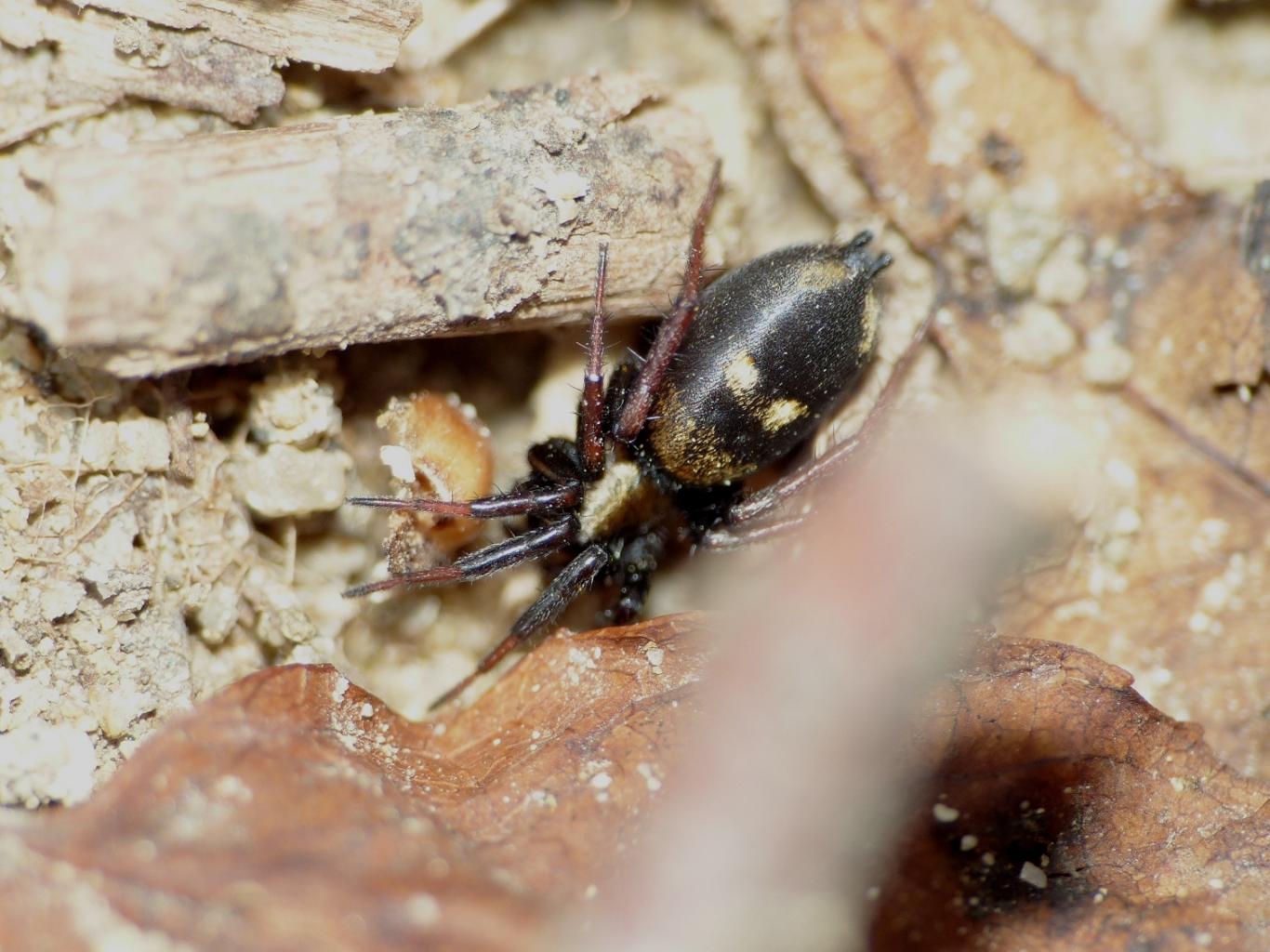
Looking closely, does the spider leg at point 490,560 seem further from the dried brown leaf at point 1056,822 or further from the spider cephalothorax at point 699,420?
the dried brown leaf at point 1056,822

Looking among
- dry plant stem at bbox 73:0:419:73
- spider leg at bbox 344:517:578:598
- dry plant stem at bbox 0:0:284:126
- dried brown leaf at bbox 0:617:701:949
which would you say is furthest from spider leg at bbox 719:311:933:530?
dry plant stem at bbox 0:0:284:126

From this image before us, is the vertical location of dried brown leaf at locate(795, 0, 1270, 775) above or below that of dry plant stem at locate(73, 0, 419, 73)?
below

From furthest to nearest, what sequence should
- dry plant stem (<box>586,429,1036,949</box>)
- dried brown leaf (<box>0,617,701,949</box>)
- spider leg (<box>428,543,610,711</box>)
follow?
spider leg (<box>428,543,610,711</box>) < dry plant stem (<box>586,429,1036,949</box>) < dried brown leaf (<box>0,617,701,949</box>)

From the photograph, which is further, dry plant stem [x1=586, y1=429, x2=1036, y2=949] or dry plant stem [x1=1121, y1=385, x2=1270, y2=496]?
dry plant stem [x1=1121, y1=385, x2=1270, y2=496]

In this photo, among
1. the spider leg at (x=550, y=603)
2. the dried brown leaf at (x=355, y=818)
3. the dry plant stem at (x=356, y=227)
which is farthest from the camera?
the spider leg at (x=550, y=603)

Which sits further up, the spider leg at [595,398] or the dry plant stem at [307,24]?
the dry plant stem at [307,24]

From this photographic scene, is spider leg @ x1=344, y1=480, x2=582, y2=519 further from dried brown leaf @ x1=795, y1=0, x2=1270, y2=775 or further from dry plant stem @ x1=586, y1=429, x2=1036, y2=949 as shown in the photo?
dried brown leaf @ x1=795, y1=0, x2=1270, y2=775

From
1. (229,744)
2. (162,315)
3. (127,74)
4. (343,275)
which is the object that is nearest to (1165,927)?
(229,744)

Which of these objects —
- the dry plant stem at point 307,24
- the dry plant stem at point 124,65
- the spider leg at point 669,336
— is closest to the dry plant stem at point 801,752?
the spider leg at point 669,336

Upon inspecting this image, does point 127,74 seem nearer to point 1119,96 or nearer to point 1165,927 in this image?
point 1119,96
